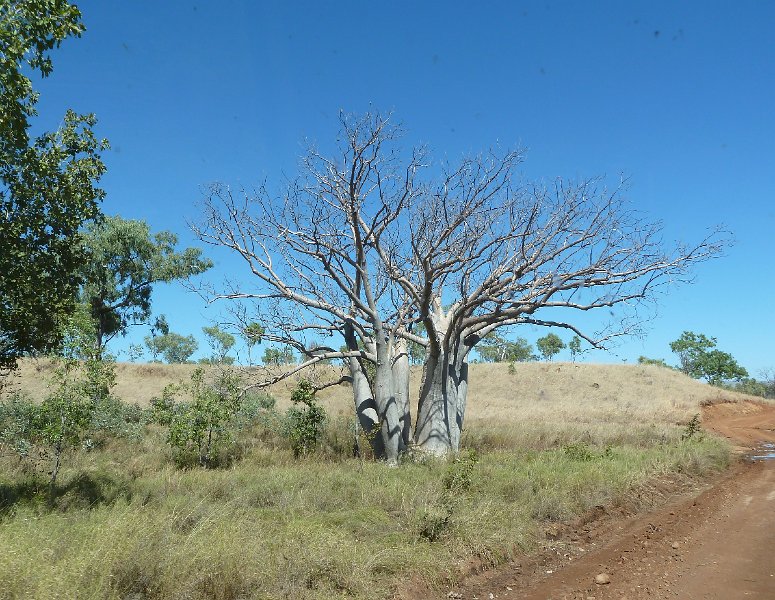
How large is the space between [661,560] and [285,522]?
4256mm

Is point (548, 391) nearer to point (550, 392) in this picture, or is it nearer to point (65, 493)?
point (550, 392)

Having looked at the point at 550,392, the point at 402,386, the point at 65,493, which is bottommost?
the point at 65,493

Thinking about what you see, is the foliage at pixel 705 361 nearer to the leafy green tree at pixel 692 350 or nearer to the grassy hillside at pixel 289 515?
the leafy green tree at pixel 692 350

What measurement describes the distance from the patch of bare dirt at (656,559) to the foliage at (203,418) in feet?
27.9

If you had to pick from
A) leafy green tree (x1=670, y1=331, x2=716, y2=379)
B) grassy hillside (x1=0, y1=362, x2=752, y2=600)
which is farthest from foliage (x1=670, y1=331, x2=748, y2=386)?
grassy hillside (x1=0, y1=362, x2=752, y2=600)

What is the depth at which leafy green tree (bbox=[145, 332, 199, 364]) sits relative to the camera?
92.1 metres

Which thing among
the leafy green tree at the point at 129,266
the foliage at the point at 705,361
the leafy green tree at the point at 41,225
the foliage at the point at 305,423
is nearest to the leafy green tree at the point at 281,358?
the foliage at the point at 305,423

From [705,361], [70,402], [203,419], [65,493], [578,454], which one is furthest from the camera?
[705,361]

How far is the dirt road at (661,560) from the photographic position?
538cm

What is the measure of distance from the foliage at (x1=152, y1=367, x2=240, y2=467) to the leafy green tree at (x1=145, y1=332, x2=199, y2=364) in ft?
272

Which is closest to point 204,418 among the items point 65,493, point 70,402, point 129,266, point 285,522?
point 70,402

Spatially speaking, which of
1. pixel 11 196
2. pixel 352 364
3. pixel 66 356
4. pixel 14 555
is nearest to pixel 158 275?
pixel 352 364

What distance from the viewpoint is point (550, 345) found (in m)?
81.9

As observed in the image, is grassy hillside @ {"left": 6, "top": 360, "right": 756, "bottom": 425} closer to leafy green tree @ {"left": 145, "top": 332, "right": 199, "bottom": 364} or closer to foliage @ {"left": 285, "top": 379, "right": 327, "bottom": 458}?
foliage @ {"left": 285, "top": 379, "right": 327, "bottom": 458}
